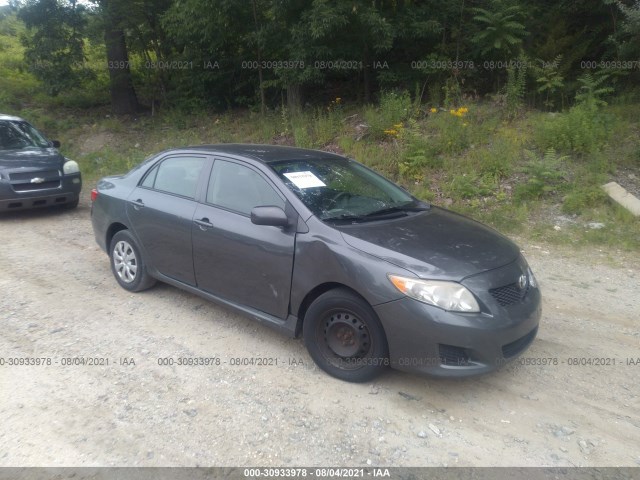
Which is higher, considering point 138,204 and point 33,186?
point 138,204

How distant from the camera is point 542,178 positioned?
8.61m

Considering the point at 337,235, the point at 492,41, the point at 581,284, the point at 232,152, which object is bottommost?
the point at 581,284

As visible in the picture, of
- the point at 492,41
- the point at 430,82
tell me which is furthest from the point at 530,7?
the point at 430,82

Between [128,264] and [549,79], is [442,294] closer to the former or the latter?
[128,264]

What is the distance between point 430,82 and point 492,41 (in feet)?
5.67

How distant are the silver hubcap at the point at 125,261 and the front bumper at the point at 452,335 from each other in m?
3.12

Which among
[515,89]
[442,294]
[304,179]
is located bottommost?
[442,294]

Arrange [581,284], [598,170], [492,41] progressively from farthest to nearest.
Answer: [492,41] → [598,170] → [581,284]

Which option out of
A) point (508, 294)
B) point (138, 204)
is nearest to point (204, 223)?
point (138, 204)

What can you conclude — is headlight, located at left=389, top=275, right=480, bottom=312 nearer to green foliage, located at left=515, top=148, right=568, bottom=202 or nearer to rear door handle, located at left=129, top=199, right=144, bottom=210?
rear door handle, located at left=129, top=199, right=144, bottom=210

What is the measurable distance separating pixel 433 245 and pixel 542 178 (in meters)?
5.42

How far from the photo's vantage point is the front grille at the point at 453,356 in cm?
363

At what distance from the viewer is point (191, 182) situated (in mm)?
5188

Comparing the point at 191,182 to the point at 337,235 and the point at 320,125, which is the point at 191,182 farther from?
the point at 320,125
